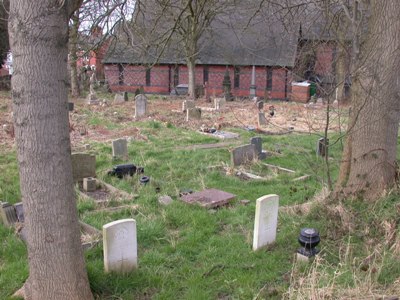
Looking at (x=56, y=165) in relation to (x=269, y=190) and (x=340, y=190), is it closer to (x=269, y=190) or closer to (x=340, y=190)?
(x=340, y=190)

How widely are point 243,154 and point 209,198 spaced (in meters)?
3.09

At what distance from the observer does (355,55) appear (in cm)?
631

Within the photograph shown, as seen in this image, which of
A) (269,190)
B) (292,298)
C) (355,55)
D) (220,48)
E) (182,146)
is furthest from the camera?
(220,48)

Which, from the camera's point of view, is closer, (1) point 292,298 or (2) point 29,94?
(2) point 29,94

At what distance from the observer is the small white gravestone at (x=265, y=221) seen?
17.9 ft

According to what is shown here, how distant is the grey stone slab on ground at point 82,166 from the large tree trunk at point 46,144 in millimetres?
4739

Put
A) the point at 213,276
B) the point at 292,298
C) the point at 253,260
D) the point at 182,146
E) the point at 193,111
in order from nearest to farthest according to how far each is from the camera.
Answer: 1. the point at 292,298
2. the point at 213,276
3. the point at 253,260
4. the point at 182,146
5. the point at 193,111

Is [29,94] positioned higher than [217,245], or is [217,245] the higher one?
[29,94]

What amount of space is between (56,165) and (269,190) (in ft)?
17.9

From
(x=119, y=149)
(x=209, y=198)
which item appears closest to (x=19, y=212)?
(x=209, y=198)

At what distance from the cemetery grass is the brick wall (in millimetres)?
23140

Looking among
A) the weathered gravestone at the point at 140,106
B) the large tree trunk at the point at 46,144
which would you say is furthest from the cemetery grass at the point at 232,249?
the weathered gravestone at the point at 140,106

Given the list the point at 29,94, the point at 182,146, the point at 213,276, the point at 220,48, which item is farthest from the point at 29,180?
the point at 220,48

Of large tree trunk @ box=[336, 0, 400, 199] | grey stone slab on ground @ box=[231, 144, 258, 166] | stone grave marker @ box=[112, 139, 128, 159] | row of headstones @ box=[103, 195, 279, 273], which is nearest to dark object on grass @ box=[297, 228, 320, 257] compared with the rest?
large tree trunk @ box=[336, 0, 400, 199]
